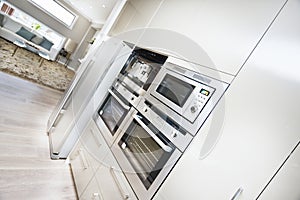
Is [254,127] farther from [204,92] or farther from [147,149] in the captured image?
[147,149]

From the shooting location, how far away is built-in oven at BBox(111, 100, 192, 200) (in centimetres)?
117

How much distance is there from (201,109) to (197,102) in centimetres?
6

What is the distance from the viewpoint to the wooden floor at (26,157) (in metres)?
1.77

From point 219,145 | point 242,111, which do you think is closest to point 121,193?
point 219,145

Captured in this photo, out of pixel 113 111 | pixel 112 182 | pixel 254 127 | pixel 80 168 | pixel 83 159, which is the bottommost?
pixel 80 168

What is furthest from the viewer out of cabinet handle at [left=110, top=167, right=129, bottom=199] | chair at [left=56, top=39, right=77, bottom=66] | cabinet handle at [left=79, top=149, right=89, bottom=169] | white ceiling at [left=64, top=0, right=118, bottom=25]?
chair at [left=56, top=39, right=77, bottom=66]

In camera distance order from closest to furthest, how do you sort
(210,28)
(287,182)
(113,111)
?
(287,182) < (210,28) < (113,111)

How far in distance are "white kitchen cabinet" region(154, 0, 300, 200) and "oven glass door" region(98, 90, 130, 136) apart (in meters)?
0.87

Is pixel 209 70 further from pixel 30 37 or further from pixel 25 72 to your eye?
pixel 30 37

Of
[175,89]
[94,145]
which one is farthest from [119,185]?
[175,89]

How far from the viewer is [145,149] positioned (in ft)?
4.69

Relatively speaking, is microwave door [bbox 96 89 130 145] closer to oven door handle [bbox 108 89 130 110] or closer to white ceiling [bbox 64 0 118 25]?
oven door handle [bbox 108 89 130 110]

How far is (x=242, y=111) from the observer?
91 cm

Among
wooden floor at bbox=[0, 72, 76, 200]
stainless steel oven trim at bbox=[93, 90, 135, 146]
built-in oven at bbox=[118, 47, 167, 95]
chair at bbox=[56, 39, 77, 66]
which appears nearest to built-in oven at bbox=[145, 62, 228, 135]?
built-in oven at bbox=[118, 47, 167, 95]
